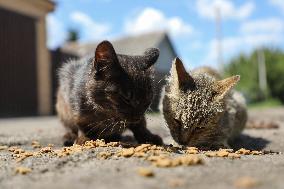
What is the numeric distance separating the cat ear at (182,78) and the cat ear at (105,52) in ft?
3.17

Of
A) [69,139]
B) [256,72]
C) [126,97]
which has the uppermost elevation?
[256,72]

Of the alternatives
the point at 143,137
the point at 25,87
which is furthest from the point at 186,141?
the point at 25,87

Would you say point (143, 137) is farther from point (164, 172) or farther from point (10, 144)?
point (164, 172)

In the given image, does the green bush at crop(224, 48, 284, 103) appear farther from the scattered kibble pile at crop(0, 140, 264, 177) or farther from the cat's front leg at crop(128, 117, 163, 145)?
the scattered kibble pile at crop(0, 140, 264, 177)

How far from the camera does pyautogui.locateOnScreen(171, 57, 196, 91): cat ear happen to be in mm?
5562

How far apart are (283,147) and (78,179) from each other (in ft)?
14.1

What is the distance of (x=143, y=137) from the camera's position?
5.97m

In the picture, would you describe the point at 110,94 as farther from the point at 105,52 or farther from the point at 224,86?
the point at 224,86

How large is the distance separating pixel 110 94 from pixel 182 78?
1044 millimetres

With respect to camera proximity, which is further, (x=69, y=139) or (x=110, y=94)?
(x=69, y=139)

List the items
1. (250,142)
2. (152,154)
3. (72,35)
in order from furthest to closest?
1. (72,35)
2. (250,142)
3. (152,154)

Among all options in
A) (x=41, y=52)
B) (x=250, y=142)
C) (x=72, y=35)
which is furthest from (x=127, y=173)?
(x=72, y=35)

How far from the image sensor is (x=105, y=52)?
4.87 m

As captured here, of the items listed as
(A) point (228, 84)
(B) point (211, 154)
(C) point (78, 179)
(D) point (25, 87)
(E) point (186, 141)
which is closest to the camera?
(C) point (78, 179)
